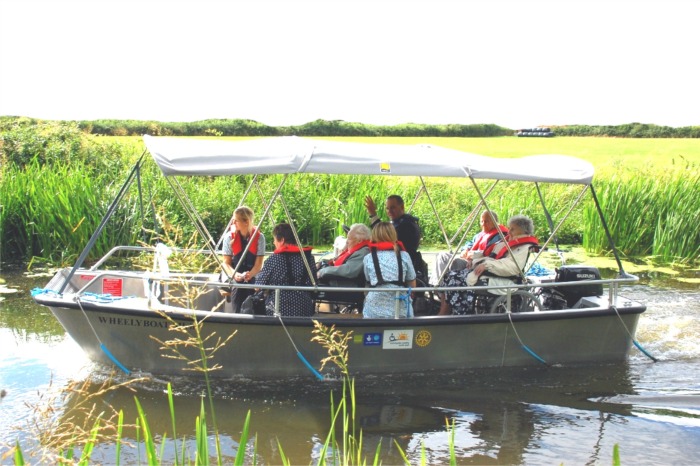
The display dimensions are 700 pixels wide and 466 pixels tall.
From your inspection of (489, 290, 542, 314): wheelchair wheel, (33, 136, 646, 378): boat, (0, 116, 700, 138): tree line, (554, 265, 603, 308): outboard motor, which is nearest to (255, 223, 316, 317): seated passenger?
(33, 136, 646, 378): boat

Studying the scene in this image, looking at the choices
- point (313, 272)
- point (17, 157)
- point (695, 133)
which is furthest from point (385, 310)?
point (695, 133)

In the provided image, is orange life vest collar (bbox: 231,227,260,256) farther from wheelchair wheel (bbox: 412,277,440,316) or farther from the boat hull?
wheelchair wheel (bbox: 412,277,440,316)

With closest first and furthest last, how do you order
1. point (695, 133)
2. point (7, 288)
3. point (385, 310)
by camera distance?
point (385, 310) → point (7, 288) → point (695, 133)

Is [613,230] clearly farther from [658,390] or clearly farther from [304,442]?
[304,442]

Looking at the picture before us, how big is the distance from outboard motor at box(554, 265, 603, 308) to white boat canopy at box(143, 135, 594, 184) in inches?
45.3

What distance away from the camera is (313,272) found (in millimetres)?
8391

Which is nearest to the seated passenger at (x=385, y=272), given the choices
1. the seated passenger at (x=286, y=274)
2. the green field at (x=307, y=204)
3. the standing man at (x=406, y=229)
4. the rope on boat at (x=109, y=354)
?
the seated passenger at (x=286, y=274)

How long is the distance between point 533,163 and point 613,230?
7.16m

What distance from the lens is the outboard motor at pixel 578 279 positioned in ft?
29.5

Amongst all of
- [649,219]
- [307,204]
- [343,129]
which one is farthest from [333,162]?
[343,129]

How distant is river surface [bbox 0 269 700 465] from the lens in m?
6.56

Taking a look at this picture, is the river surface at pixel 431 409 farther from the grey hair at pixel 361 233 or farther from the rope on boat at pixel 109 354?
the grey hair at pixel 361 233

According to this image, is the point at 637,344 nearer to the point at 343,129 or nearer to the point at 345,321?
the point at 345,321

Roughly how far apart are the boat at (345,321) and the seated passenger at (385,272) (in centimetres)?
18
